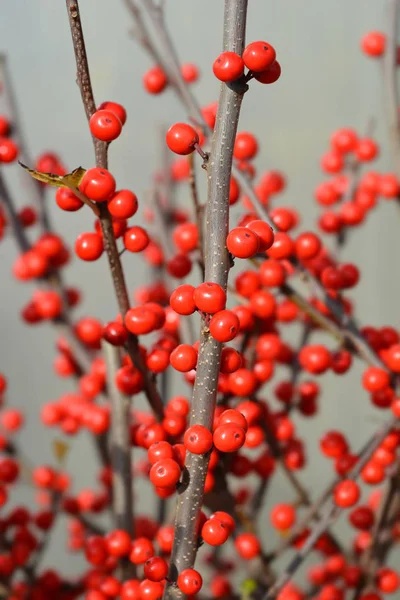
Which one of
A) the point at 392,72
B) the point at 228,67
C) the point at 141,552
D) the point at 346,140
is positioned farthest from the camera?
the point at 346,140

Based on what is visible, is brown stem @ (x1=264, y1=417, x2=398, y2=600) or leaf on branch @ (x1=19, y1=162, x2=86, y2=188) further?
brown stem @ (x1=264, y1=417, x2=398, y2=600)

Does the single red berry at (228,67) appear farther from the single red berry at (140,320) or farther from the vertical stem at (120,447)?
the vertical stem at (120,447)

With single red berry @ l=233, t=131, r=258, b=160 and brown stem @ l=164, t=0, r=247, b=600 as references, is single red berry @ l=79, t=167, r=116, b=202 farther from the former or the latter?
single red berry @ l=233, t=131, r=258, b=160

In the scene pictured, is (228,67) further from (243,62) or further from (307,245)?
(307,245)

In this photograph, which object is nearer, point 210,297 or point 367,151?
→ point 210,297

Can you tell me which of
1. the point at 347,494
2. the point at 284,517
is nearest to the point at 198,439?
the point at 347,494

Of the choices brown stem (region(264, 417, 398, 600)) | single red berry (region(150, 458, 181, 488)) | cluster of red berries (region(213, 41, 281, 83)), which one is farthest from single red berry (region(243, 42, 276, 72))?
brown stem (region(264, 417, 398, 600))

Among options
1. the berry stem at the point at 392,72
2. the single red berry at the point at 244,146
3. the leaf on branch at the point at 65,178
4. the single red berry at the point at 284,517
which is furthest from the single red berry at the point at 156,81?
the single red berry at the point at 284,517
